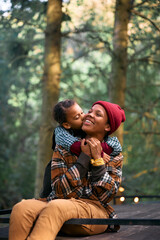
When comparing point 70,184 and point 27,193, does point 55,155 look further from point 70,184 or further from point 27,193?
point 27,193

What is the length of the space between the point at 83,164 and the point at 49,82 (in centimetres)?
438

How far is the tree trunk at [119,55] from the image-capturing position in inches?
290

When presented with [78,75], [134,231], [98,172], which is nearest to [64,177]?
[98,172]

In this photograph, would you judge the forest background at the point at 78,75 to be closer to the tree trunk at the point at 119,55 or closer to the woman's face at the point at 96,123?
the tree trunk at the point at 119,55

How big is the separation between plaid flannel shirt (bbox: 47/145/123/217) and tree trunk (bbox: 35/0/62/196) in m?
3.85

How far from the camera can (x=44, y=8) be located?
27.1 ft

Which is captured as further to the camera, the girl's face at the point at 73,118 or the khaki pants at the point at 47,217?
the girl's face at the point at 73,118

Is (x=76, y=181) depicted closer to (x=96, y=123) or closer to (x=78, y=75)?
(x=96, y=123)

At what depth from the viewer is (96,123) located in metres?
3.38

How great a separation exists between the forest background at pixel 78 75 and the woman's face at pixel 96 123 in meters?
2.10

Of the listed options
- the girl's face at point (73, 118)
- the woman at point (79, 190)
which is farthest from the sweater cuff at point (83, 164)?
the girl's face at point (73, 118)

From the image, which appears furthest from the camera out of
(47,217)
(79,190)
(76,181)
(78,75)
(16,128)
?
(16,128)

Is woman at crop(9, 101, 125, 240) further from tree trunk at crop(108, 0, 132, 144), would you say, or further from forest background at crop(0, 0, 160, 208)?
tree trunk at crop(108, 0, 132, 144)

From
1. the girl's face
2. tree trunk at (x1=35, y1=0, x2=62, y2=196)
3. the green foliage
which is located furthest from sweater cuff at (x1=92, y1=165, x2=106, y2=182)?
the green foliage
